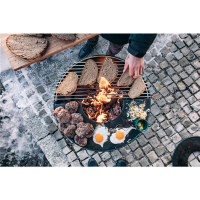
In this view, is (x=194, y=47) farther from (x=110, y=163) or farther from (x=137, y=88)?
(x=110, y=163)

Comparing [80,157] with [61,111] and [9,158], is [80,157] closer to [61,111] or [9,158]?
[61,111]

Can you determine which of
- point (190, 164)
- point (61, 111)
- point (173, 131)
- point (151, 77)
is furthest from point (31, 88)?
point (190, 164)

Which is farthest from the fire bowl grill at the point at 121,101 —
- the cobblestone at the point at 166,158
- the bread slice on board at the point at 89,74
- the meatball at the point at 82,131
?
the cobblestone at the point at 166,158

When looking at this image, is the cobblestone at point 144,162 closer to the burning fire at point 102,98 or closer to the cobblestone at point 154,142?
the cobblestone at point 154,142

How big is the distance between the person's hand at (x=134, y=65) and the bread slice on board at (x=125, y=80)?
9 centimetres

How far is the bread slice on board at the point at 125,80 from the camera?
332 centimetres

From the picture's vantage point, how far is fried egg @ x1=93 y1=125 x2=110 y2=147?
3.11 meters

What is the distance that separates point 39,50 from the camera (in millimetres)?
3301

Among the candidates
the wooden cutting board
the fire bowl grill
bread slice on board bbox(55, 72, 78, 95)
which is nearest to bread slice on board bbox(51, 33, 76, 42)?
the wooden cutting board

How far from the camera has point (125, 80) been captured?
10.9 feet

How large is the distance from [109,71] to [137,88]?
2.60 ft

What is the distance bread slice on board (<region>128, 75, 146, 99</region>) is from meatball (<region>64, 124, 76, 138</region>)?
1.53 metres

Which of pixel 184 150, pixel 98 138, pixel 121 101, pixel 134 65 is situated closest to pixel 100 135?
pixel 98 138
